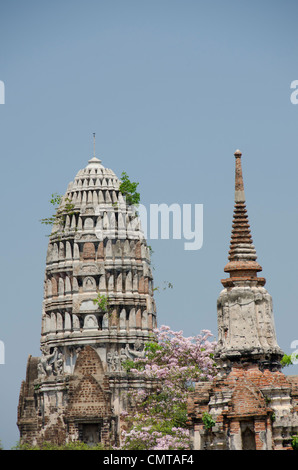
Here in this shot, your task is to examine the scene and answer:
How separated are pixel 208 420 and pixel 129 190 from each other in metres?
46.9

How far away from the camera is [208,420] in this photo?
55844 millimetres

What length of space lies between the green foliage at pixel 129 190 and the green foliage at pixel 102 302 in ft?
25.9

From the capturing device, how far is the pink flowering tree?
246 feet

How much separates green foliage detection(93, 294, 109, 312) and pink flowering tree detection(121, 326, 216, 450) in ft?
19.8

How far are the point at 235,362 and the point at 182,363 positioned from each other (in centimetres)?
2807

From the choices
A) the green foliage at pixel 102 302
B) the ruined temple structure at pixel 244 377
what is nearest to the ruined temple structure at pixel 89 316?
the green foliage at pixel 102 302

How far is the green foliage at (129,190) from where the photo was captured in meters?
101

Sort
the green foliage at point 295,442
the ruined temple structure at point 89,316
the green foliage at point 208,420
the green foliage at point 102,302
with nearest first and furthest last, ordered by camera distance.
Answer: the green foliage at point 295,442 < the green foliage at point 208,420 < the ruined temple structure at point 89,316 < the green foliage at point 102,302

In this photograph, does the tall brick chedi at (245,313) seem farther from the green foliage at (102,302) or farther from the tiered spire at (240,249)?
the green foliage at (102,302)

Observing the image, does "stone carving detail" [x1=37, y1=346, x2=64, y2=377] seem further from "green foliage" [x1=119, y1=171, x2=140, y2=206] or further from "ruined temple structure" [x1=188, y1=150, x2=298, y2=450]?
"ruined temple structure" [x1=188, y1=150, x2=298, y2=450]

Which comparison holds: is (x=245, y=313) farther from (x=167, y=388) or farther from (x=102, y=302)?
(x=102, y=302)
